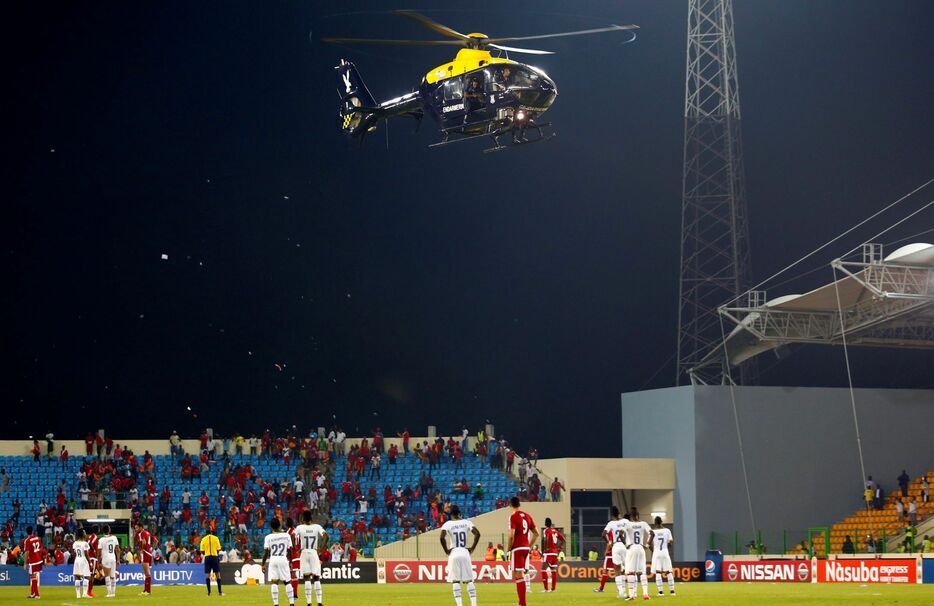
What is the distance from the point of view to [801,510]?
56281mm

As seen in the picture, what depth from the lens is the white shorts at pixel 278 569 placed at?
2459 centimetres

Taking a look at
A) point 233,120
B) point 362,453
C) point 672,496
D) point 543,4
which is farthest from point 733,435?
point 233,120

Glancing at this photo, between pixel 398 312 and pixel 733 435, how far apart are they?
77.1 feet

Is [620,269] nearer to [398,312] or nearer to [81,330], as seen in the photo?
[398,312]

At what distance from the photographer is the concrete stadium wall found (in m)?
55.9

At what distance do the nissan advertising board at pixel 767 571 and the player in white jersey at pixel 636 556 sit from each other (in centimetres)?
1607

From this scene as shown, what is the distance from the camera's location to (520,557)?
23.5 meters

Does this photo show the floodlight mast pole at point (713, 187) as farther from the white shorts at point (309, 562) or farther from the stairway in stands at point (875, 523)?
the white shorts at point (309, 562)

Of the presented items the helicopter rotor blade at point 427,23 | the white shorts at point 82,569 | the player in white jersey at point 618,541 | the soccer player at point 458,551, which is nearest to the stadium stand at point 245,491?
the white shorts at point 82,569

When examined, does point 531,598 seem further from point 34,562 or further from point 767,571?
point 767,571

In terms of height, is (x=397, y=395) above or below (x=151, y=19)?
below

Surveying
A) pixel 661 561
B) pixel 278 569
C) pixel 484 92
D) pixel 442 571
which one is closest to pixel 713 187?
pixel 442 571

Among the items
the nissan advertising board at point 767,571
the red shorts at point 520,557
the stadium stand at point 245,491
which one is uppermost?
the stadium stand at point 245,491

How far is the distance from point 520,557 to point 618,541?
26.9 feet
